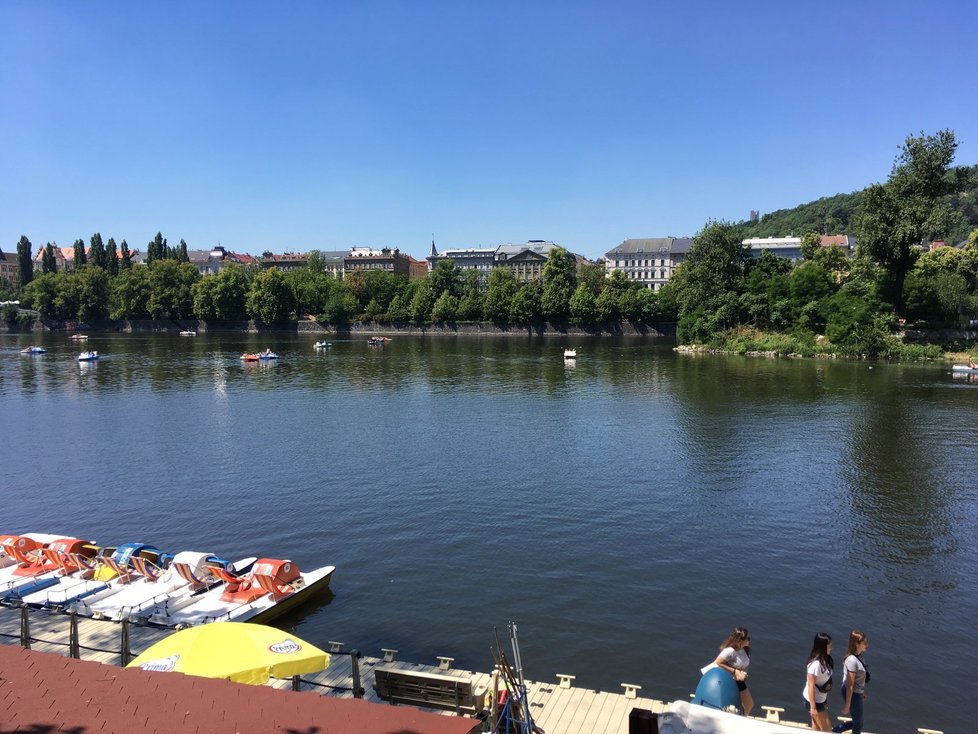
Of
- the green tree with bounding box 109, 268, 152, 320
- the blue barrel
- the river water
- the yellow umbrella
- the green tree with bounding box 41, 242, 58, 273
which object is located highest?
the green tree with bounding box 41, 242, 58, 273

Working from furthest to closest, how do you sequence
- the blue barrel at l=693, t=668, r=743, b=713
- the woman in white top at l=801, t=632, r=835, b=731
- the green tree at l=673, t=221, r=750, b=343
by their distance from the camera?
the green tree at l=673, t=221, r=750, b=343, the woman in white top at l=801, t=632, r=835, b=731, the blue barrel at l=693, t=668, r=743, b=713

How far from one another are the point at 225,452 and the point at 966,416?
51.3 metres

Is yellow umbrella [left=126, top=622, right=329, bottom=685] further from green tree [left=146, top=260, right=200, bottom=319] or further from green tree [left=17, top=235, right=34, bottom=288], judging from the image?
green tree [left=17, top=235, right=34, bottom=288]

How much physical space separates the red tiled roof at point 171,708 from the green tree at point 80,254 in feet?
659

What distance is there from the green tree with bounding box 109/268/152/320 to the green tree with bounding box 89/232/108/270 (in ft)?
56.2

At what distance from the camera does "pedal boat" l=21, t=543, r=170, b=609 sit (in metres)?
19.4

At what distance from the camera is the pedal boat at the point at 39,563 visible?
20.1 meters

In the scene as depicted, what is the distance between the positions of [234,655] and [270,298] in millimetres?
159512

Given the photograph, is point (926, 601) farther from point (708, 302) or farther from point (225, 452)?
point (708, 302)

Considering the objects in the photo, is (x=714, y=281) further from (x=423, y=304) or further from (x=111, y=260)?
(x=111, y=260)

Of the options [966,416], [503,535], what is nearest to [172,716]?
[503,535]

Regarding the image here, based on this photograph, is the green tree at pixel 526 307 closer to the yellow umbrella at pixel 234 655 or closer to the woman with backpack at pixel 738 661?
the woman with backpack at pixel 738 661

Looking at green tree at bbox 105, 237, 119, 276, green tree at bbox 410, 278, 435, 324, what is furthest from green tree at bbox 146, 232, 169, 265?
green tree at bbox 410, 278, 435, 324

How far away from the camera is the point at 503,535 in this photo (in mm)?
26016
